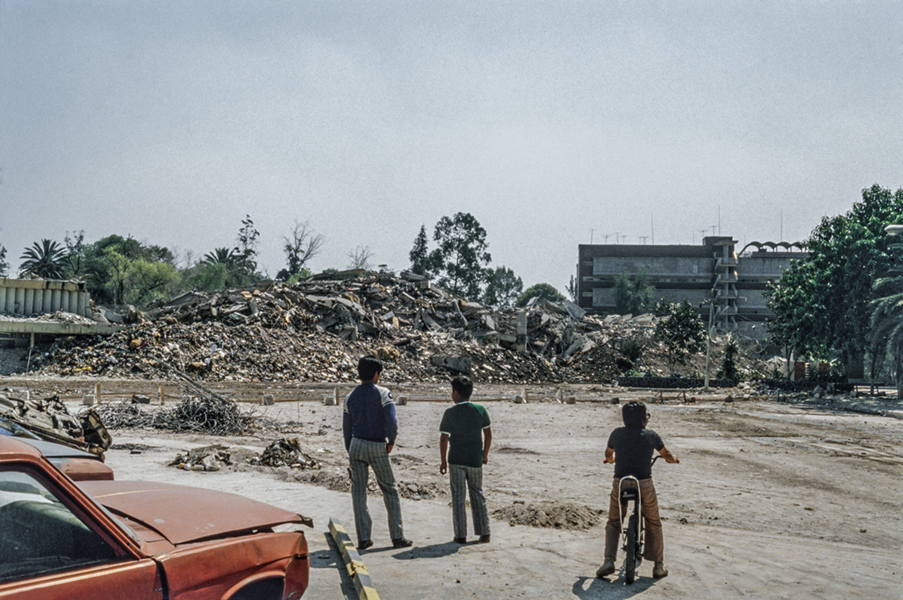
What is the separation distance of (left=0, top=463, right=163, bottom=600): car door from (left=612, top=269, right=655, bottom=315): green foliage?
85.4 metres

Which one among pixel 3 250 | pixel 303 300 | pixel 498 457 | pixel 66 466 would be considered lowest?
pixel 498 457

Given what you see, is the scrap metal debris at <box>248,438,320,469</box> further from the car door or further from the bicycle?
the car door

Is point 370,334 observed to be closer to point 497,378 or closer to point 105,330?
point 497,378

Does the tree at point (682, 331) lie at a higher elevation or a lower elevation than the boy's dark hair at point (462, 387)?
higher

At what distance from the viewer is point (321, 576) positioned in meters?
5.80

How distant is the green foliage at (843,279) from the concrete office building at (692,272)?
159ft

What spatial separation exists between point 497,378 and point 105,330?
21.6 metres

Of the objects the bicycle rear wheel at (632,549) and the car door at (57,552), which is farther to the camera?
the bicycle rear wheel at (632,549)

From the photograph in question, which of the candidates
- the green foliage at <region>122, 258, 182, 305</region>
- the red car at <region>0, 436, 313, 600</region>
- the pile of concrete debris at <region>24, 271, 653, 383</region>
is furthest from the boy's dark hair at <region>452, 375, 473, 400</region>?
the green foliage at <region>122, 258, 182, 305</region>

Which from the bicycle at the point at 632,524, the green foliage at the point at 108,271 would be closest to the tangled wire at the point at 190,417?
the bicycle at the point at 632,524

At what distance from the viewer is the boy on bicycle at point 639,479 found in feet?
20.0

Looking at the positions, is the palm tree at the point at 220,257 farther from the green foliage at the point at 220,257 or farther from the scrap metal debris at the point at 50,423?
the scrap metal debris at the point at 50,423

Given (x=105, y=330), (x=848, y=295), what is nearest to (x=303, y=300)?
(x=105, y=330)

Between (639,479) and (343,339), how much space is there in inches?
1440
